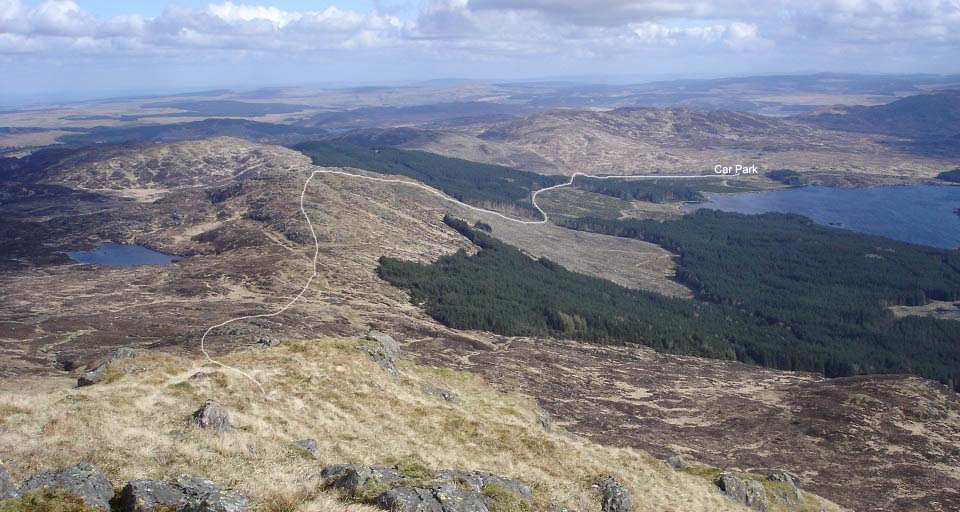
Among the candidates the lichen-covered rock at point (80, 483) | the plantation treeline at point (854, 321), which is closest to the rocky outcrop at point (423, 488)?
the lichen-covered rock at point (80, 483)

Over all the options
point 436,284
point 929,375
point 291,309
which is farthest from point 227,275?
point 929,375

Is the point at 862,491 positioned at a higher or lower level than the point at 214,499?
lower

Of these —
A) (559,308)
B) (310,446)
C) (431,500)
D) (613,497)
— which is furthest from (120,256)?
(431,500)

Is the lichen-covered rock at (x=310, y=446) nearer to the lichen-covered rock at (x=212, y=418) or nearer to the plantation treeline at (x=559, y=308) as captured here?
the lichen-covered rock at (x=212, y=418)

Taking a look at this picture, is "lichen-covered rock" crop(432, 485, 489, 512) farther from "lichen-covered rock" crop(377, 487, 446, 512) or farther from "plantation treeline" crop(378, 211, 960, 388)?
"plantation treeline" crop(378, 211, 960, 388)

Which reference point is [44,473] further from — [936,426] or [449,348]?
[936,426]

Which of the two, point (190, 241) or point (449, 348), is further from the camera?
point (190, 241)
